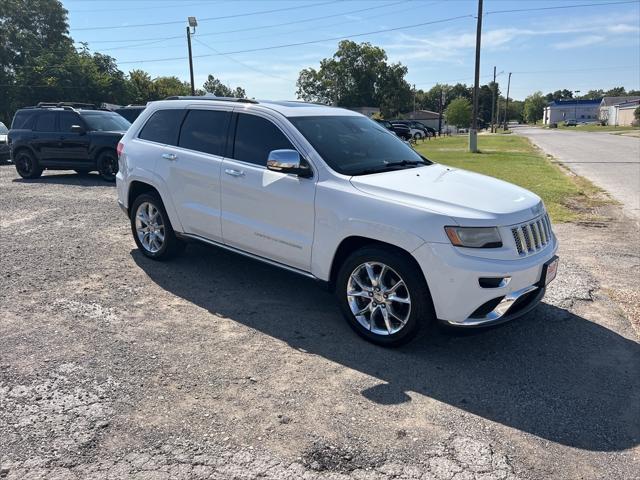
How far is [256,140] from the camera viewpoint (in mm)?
5117

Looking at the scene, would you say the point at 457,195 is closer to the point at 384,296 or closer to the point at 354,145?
the point at 384,296

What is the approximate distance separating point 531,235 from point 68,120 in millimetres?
12902

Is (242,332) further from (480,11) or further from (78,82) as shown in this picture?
(78,82)

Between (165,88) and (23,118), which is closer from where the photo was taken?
(23,118)

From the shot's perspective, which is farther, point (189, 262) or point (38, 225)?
point (38, 225)

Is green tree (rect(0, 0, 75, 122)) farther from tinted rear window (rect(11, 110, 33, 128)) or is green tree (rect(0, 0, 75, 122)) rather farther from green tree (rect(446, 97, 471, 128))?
green tree (rect(446, 97, 471, 128))

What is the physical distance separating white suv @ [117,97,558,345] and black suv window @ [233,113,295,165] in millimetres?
13

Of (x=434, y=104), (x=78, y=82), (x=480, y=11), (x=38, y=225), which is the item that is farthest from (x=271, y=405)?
(x=434, y=104)

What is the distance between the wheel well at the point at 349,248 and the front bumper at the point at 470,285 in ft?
0.90

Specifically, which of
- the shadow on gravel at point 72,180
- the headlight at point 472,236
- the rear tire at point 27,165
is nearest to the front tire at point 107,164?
the shadow on gravel at point 72,180

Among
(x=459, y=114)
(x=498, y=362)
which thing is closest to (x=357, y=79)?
(x=459, y=114)

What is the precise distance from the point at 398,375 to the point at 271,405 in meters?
0.97

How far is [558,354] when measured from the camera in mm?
4242

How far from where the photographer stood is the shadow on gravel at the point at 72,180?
1315 centimetres
